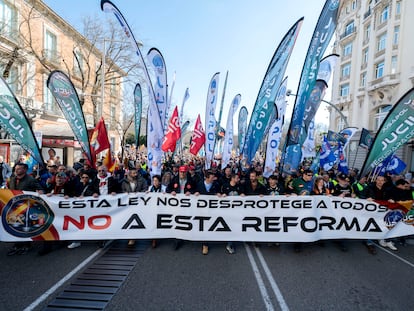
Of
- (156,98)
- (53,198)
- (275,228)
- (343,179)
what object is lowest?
(275,228)

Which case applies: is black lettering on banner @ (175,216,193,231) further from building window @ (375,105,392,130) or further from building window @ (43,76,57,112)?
building window @ (375,105,392,130)

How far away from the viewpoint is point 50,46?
828 inches

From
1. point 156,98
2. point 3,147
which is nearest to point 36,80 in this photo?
point 3,147

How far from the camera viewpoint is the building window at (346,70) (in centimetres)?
3233

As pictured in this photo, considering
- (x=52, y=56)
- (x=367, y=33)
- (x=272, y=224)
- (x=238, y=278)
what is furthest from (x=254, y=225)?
(x=367, y=33)

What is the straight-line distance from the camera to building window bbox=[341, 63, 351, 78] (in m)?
32.3

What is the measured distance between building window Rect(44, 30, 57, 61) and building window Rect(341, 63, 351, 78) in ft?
116

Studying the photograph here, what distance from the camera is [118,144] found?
34.2m

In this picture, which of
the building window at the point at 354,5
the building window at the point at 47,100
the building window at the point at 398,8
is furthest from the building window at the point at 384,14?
the building window at the point at 47,100

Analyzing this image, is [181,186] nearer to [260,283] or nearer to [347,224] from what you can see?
[260,283]

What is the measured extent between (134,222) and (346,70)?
125 ft

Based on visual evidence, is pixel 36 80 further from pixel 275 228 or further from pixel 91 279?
pixel 275 228

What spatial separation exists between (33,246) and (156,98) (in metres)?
4.80

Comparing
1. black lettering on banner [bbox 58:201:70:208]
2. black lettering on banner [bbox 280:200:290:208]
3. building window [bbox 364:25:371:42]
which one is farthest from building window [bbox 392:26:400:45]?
black lettering on banner [bbox 58:201:70:208]
